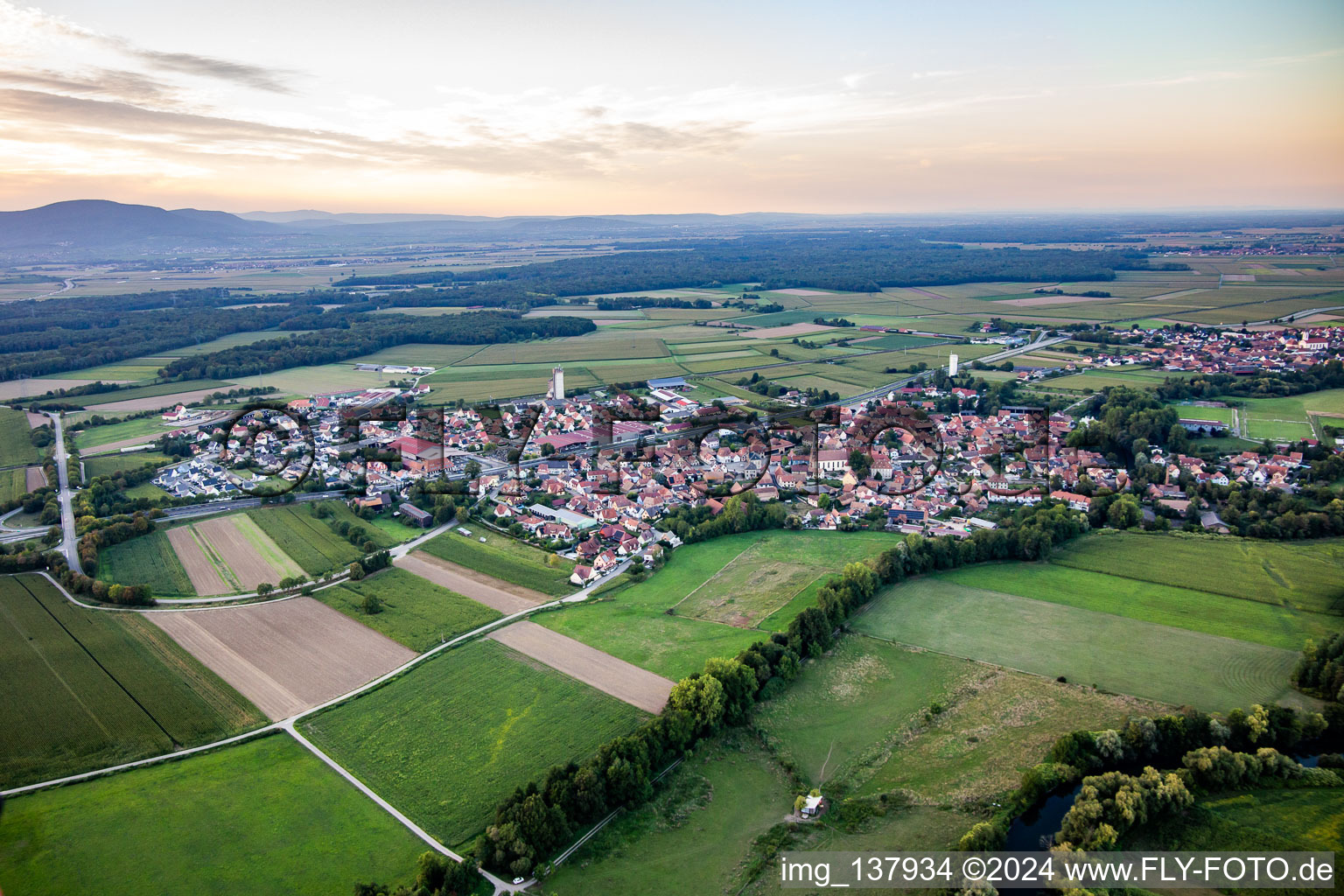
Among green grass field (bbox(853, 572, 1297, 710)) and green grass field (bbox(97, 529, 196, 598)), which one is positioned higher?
green grass field (bbox(97, 529, 196, 598))

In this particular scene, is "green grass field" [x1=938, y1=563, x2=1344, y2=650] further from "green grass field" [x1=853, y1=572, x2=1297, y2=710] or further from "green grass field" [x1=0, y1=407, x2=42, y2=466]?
"green grass field" [x1=0, y1=407, x2=42, y2=466]

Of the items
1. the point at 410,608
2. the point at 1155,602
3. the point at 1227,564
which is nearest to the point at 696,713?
the point at 410,608

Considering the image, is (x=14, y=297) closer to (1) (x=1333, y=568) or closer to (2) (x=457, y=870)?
(2) (x=457, y=870)

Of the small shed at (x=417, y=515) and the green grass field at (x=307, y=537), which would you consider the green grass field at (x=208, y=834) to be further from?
the small shed at (x=417, y=515)

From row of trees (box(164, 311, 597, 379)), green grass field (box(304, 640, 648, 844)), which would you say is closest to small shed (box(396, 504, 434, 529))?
green grass field (box(304, 640, 648, 844))

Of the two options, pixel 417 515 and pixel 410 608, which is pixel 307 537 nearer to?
pixel 417 515

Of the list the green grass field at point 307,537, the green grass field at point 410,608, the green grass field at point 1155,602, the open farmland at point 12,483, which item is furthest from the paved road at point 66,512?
the green grass field at point 1155,602

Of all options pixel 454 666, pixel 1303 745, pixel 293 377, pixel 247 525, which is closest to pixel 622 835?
pixel 454 666
